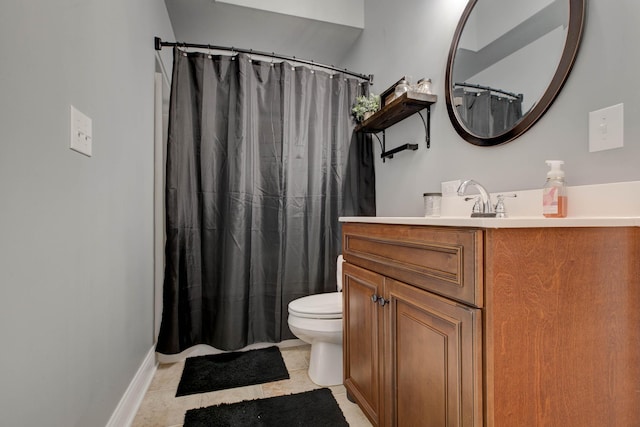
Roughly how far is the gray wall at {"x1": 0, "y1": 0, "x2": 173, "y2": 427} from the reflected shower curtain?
44cm

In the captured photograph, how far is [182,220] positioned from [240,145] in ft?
1.97

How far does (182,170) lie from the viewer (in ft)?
6.37

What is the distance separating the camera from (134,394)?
147 cm

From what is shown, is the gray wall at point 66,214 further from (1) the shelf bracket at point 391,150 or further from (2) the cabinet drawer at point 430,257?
(1) the shelf bracket at point 391,150

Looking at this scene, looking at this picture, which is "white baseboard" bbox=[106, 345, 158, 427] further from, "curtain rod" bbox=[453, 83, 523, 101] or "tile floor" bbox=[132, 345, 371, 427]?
"curtain rod" bbox=[453, 83, 523, 101]

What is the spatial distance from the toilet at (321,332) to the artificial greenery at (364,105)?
1.26m

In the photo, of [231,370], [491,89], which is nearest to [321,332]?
[231,370]

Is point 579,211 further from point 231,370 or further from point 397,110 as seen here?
point 231,370

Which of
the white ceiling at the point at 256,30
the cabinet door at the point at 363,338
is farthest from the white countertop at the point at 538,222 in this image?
the white ceiling at the point at 256,30

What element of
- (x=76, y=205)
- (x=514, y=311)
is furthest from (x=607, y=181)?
(x=76, y=205)

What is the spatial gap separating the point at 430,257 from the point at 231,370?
1.51 meters

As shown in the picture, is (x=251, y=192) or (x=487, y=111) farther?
(x=251, y=192)

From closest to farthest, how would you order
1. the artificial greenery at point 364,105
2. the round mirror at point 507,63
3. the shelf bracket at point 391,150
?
the round mirror at point 507,63 < the shelf bracket at point 391,150 < the artificial greenery at point 364,105

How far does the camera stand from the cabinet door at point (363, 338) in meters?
1.19
